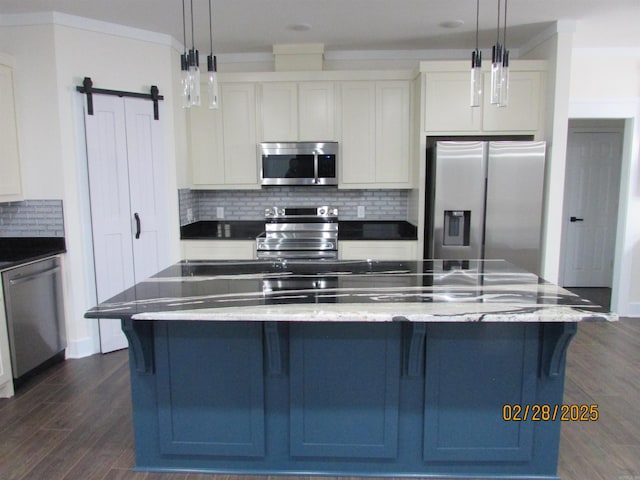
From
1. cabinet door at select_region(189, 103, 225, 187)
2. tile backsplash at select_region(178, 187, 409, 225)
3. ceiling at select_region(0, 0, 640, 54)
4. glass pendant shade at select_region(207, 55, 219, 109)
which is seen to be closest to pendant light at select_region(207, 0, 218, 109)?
glass pendant shade at select_region(207, 55, 219, 109)

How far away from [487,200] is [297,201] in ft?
6.25

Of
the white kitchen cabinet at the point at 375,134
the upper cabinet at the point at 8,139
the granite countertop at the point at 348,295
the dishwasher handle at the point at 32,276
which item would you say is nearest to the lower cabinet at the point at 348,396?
the granite countertop at the point at 348,295

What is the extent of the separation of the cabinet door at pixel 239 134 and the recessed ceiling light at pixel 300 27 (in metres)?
0.70

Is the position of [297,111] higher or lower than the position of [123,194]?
higher

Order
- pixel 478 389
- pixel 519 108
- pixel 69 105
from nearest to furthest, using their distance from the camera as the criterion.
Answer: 1. pixel 478 389
2. pixel 69 105
3. pixel 519 108

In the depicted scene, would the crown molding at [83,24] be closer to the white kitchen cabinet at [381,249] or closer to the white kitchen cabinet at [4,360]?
the white kitchen cabinet at [4,360]

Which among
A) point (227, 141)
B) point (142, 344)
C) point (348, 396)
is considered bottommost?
point (348, 396)

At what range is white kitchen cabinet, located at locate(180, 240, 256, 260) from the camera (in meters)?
4.27

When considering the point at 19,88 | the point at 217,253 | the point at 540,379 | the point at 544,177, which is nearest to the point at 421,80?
the point at 544,177

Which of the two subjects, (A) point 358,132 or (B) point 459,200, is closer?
(B) point 459,200

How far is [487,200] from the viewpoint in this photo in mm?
3855

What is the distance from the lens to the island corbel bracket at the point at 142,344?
2.07 m

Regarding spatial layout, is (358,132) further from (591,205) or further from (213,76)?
(591,205)

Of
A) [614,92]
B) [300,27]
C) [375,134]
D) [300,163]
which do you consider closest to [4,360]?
[300,163]
